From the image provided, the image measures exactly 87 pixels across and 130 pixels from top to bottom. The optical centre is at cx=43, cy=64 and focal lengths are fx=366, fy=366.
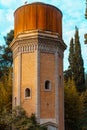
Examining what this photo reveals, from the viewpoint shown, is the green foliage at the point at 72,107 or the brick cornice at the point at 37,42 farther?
the green foliage at the point at 72,107

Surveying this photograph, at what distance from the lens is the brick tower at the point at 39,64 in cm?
2353

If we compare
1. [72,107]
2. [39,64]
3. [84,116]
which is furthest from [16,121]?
[84,116]

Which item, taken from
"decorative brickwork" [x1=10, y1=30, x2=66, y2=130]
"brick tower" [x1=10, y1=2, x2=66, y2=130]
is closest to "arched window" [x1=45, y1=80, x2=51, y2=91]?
"brick tower" [x1=10, y1=2, x2=66, y2=130]

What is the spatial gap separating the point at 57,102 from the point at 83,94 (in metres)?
10.4

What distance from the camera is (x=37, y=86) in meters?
23.5

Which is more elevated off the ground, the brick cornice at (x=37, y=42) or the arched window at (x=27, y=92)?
the brick cornice at (x=37, y=42)

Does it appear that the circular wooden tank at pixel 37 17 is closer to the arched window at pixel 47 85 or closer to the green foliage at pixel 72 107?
the arched window at pixel 47 85

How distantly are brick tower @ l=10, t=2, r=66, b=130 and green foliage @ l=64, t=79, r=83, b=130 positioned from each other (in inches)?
265

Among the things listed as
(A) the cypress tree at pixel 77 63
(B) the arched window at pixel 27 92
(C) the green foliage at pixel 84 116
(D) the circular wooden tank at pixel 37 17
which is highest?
(D) the circular wooden tank at pixel 37 17

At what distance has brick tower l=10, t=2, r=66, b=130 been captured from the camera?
23531mm

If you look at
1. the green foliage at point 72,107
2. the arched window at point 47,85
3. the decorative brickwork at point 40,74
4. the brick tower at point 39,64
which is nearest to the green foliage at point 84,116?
the green foliage at point 72,107

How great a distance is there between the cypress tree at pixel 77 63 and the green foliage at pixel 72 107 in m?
3.17

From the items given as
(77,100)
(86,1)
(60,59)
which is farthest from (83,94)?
(86,1)

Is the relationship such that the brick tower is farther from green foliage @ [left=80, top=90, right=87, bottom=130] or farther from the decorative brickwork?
green foliage @ [left=80, top=90, right=87, bottom=130]
